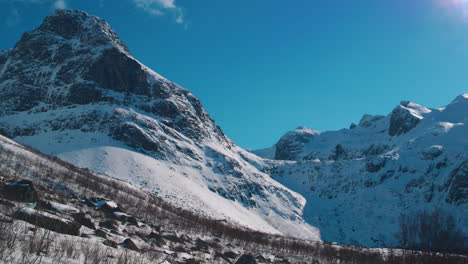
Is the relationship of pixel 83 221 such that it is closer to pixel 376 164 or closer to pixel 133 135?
pixel 133 135

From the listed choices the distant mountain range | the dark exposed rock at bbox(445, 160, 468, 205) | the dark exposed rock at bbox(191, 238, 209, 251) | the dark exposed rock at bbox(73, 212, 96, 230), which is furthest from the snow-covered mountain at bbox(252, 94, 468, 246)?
the dark exposed rock at bbox(73, 212, 96, 230)

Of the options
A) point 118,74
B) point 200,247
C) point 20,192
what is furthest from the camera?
point 118,74

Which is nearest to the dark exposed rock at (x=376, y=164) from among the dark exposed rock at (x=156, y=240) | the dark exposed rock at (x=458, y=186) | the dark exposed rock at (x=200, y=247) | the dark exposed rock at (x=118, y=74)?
the dark exposed rock at (x=458, y=186)

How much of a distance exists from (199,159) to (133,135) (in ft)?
103

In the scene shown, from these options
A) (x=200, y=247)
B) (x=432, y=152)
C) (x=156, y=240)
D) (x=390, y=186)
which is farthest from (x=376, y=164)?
(x=156, y=240)

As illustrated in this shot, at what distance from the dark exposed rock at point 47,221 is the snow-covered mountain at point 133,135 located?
299ft

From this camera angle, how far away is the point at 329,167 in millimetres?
192500

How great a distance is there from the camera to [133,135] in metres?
145

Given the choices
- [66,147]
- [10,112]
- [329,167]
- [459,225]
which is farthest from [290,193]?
[10,112]

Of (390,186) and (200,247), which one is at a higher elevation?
(390,186)

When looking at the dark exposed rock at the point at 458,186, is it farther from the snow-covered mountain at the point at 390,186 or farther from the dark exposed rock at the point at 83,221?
the dark exposed rock at the point at 83,221

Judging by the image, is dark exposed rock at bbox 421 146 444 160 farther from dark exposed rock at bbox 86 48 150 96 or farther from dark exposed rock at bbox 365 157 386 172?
dark exposed rock at bbox 86 48 150 96

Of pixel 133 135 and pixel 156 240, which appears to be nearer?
pixel 156 240

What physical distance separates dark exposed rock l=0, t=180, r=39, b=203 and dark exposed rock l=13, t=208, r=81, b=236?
543cm
